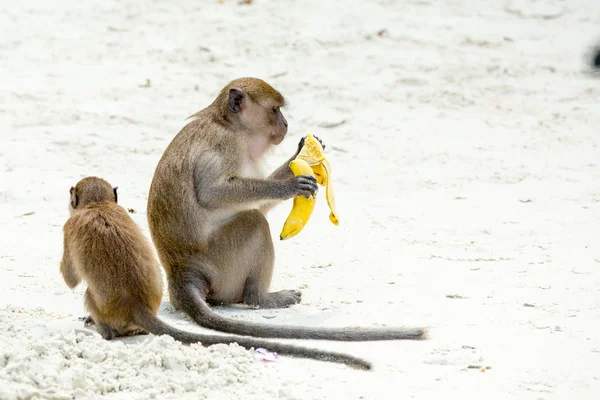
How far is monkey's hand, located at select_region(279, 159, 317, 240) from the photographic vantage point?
675cm

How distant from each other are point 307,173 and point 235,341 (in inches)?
64.6

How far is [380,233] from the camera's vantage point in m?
8.34

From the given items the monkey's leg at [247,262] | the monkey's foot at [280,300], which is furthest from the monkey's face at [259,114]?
the monkey's foot at [280,300]

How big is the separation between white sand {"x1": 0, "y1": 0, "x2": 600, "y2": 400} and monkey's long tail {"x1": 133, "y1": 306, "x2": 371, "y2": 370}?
11 cm

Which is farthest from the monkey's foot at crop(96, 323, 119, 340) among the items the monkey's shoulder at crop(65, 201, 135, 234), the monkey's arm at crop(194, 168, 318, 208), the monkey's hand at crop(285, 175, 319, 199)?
the monkey's hand at crop(285, 175, 319, 199)

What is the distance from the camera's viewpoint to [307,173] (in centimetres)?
687

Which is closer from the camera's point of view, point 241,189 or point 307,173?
point 241,189

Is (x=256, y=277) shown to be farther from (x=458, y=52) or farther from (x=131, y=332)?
(x=458, y=52)

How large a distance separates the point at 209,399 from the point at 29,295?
232cm

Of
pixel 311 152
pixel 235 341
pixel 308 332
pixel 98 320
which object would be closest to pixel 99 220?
pixel 98 320

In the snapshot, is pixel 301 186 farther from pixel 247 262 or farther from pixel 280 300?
pixel 280 300

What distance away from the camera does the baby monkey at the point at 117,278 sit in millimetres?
5656

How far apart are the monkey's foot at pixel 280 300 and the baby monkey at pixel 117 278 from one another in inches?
40.3

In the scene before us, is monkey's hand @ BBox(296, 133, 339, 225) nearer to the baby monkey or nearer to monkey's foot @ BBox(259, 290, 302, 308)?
monkey's foot @ BBox(259, 290, 302, 308)
